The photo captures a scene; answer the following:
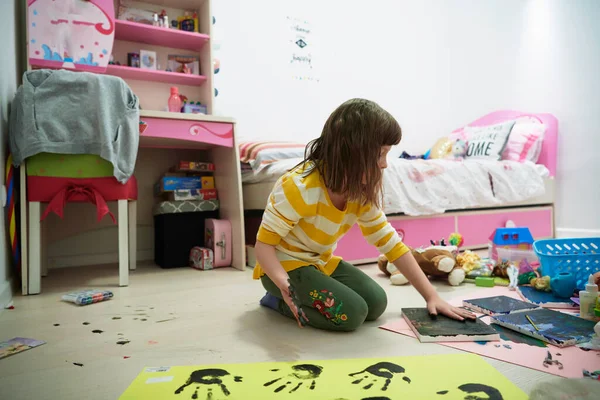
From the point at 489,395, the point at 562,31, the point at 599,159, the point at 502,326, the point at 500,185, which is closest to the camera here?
the point at 489,395

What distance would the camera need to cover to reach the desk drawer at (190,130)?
1.73 metres

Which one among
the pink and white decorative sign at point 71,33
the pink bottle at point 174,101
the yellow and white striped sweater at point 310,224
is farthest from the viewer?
the pink bottle at point 174,101

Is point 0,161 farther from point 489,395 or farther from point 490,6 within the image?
point 490,6

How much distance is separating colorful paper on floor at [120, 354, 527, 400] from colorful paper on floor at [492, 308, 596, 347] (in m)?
0.21

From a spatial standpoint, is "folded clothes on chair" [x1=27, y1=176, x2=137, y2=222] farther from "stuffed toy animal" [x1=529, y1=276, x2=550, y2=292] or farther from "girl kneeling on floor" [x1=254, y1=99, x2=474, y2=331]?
"stuffed toy animal" [x1=529, y1=276, x2=550, y2=292]

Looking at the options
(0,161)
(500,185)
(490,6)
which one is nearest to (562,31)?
(490,6)

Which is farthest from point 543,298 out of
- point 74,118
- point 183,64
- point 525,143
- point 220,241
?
point 183,64

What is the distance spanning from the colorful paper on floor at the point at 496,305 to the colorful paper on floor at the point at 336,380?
35 centimetres

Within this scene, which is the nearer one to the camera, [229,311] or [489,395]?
[489,395]

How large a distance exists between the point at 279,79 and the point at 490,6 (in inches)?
75.2

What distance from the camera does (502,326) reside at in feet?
3.37

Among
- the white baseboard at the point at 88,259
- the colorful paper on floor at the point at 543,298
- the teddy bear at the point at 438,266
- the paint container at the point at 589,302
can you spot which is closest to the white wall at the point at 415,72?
the white baseboard at the point at 88,259

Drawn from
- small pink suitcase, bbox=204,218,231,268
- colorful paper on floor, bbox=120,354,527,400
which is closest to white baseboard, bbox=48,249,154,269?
small pink suitcase, bbox=204,218,231,268

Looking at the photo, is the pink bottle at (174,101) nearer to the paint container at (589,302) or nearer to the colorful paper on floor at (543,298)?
the colorful paper on floor at (543,298)
